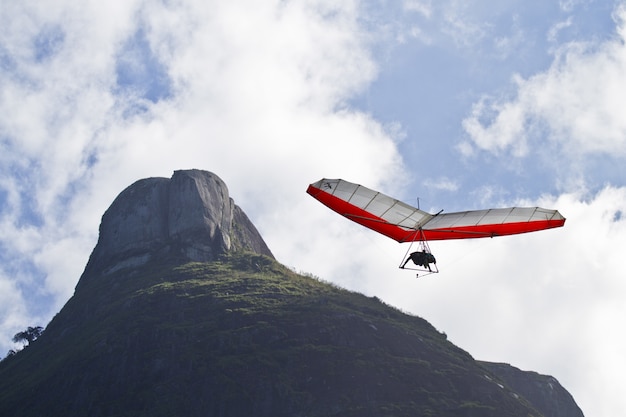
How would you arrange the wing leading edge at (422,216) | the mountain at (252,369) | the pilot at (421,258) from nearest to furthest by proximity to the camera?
the pilot at (421,258) < the wing leading edge at (422,216) < the mountain at (252,369)

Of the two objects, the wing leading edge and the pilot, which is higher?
the wing leading edge

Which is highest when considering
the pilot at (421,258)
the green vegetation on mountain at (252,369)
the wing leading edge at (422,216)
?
the green vegetation on mountain at (252,369)

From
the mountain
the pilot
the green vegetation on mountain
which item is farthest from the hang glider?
the mountain

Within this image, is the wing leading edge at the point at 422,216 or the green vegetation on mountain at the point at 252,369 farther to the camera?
the green vegetation on mountain at the point at 252,369

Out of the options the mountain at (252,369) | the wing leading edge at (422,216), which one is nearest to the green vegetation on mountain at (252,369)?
the mountain at (252,369)

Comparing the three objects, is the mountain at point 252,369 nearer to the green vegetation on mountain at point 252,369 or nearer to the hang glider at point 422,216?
the green vegetation on mountain at point 252,369

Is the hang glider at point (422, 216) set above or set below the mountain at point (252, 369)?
below

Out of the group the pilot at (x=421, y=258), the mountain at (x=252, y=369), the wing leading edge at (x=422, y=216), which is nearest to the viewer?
the pilot at (x=421, y=258)

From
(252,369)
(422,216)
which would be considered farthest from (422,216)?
(252,369)

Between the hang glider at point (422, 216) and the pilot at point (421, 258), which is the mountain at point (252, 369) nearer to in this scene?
the hang glider at point (422, 216)

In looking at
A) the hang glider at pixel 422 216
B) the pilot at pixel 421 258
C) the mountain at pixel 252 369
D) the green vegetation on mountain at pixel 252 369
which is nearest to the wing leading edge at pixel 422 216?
the hang glider at pixel 422 216

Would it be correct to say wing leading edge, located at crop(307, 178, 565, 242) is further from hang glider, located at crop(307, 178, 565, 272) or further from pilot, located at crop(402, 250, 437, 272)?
pilot, located at crop(402, 250, 437, 272)
